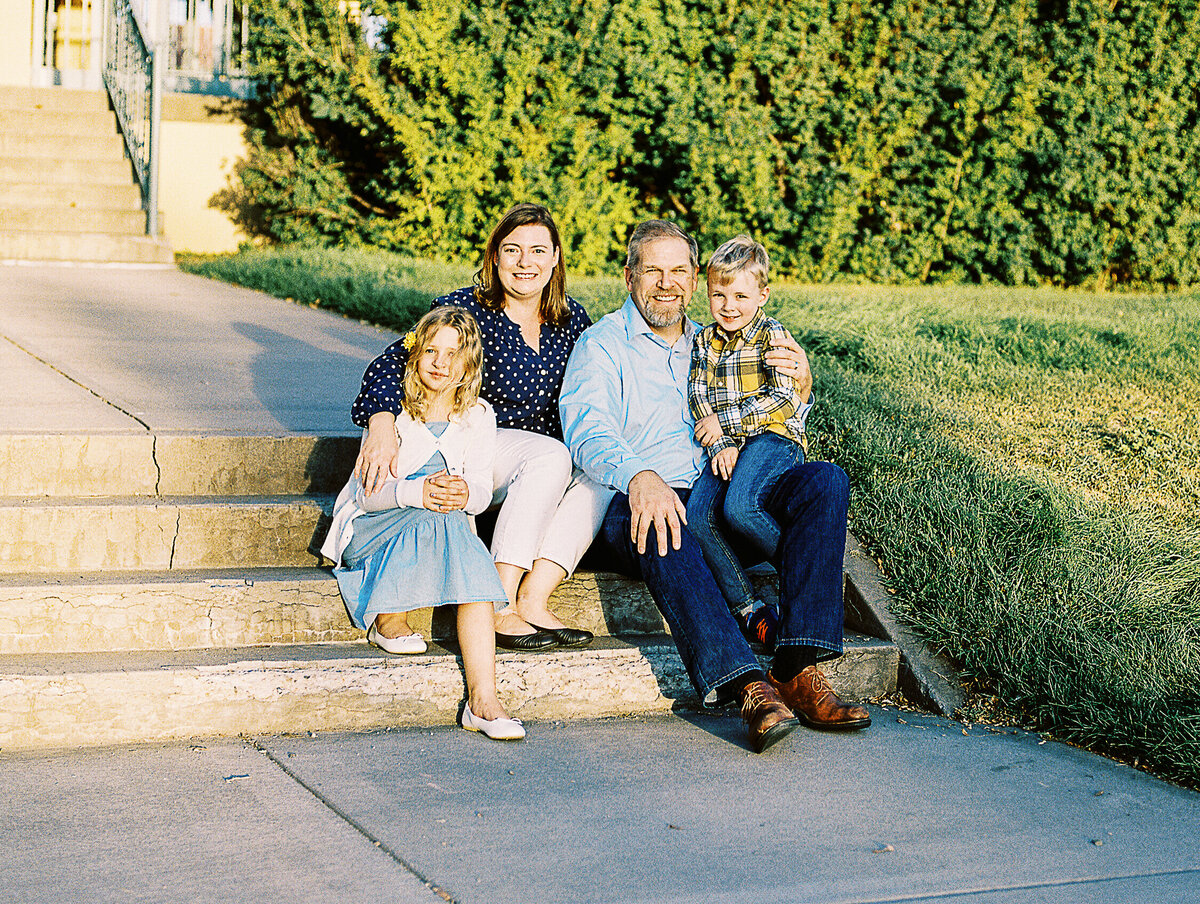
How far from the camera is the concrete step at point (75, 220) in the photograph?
9.46 metres

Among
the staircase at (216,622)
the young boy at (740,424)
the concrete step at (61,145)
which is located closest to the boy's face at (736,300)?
the young boy at (740,424)

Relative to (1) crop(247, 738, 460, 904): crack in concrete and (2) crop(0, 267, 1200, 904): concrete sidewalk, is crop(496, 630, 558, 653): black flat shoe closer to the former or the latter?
(2) crop(0, 267, 1200, 904): concrete sidewalk

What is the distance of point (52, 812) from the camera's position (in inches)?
109

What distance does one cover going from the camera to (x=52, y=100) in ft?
35.7

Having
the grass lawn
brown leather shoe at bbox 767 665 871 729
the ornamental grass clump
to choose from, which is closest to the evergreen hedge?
the grass lawn

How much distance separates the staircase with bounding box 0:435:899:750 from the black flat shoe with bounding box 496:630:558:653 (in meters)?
0.04

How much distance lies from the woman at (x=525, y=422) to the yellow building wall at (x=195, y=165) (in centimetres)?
793

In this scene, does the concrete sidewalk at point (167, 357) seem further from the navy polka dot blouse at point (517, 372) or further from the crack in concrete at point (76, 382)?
the navy polka dot blouse at point (517, 372)

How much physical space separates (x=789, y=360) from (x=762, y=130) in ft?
23.6

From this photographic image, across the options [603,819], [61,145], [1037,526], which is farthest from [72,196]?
[603,819]

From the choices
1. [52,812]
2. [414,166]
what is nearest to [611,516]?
[52,812]

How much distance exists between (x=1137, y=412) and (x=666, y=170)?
6176mm

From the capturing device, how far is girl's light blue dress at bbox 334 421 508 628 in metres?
3.48

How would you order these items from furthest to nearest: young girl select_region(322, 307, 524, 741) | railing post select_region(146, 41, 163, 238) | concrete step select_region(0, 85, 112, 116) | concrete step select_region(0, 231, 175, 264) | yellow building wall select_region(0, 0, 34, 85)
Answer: yellow building wall select_region(0, 0, 34, 85) < concrete step select_region(0, 85, 112, 116) < railing post select_region(146, 41, 163, 238) < concrete step select_region(0, 231, 175, 264) < young girl select_region(322, 307, 524, 741)
